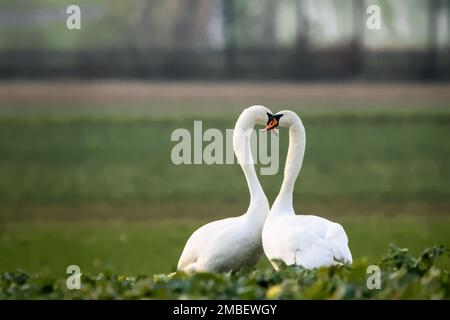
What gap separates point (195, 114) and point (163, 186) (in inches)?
246

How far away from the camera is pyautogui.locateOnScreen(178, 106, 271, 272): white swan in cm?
586

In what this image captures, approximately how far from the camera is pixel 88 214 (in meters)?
16.4

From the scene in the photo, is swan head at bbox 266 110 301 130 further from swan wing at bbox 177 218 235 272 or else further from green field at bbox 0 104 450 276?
green field at bbox 0 104 450 276

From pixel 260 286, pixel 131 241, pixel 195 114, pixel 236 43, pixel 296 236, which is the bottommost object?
pixel 131 241

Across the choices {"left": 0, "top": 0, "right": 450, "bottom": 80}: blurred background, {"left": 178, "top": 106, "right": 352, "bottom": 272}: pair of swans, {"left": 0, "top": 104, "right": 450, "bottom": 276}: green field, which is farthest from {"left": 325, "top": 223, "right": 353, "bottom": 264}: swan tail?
{"left": 0, "top": 0, "right": 450, "bottom": 80}: blurred background

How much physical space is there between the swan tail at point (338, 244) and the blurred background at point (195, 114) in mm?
6499

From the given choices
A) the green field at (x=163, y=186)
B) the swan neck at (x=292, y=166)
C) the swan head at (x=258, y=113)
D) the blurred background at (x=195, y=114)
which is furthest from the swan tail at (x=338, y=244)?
the blurred background at (x=195, y=114)

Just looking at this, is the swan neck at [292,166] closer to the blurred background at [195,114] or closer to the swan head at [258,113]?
the swan head at [258,113]

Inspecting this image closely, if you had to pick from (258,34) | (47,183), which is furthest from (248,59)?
(47,183)

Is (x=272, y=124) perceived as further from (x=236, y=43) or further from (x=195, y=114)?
(x=236, y=43)

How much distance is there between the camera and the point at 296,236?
568cm

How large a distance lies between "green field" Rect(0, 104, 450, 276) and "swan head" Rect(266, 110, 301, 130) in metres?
5.41

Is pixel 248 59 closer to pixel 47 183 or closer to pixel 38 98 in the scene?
pixel 38 98

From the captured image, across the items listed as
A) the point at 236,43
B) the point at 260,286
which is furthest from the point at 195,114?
the point at 260,286
